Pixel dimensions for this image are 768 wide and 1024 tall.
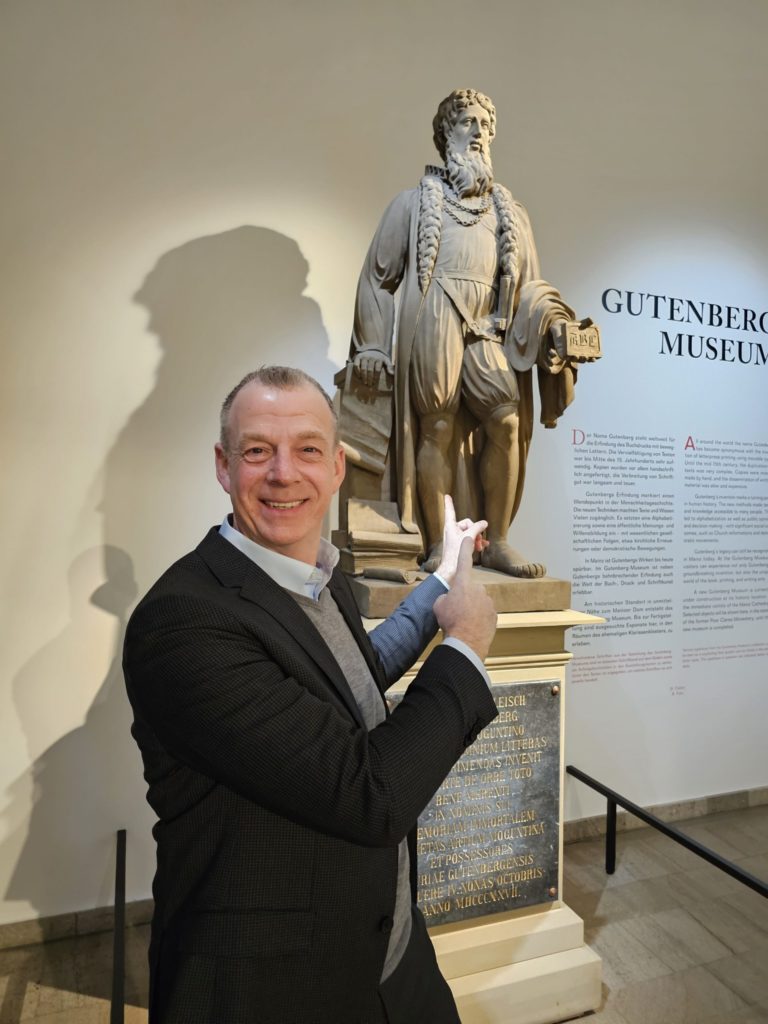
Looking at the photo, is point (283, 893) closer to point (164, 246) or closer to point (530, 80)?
point (164, 246)

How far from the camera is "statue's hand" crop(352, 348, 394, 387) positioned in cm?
215

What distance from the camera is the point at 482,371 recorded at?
2162 millimetres

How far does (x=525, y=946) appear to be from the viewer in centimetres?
194

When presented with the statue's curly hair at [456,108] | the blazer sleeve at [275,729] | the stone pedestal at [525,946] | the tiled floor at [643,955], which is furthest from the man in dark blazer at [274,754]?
the statue's curly hair at [456,108]

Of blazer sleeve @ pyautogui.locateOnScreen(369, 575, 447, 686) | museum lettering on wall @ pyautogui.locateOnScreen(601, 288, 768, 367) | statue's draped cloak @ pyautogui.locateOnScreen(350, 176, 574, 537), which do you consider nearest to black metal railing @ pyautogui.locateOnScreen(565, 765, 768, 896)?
statue's draped cloak @ pyautogui.locateOnScreen(350, 176, 574, 537)

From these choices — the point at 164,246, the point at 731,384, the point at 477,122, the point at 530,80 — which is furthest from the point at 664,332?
the point at 164,246

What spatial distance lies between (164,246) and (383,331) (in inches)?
40.4

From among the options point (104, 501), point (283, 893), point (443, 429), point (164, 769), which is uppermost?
point (443, 429)

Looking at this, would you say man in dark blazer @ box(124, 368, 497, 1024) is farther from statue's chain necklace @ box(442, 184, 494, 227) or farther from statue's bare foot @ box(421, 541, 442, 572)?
statue's chain necklace @ box(442, 184, 494, 227)

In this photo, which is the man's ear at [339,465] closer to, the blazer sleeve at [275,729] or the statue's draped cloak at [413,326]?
the blazer sleeve at [275,729]

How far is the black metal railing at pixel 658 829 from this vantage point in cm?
194

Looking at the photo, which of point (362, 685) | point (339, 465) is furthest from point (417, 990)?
point (339, 465)

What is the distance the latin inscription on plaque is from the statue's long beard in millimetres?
1557

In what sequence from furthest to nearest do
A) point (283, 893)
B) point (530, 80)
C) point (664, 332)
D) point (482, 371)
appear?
point (664, 332) < point (530, 80) < point (482, 371) < point (283, 893)
